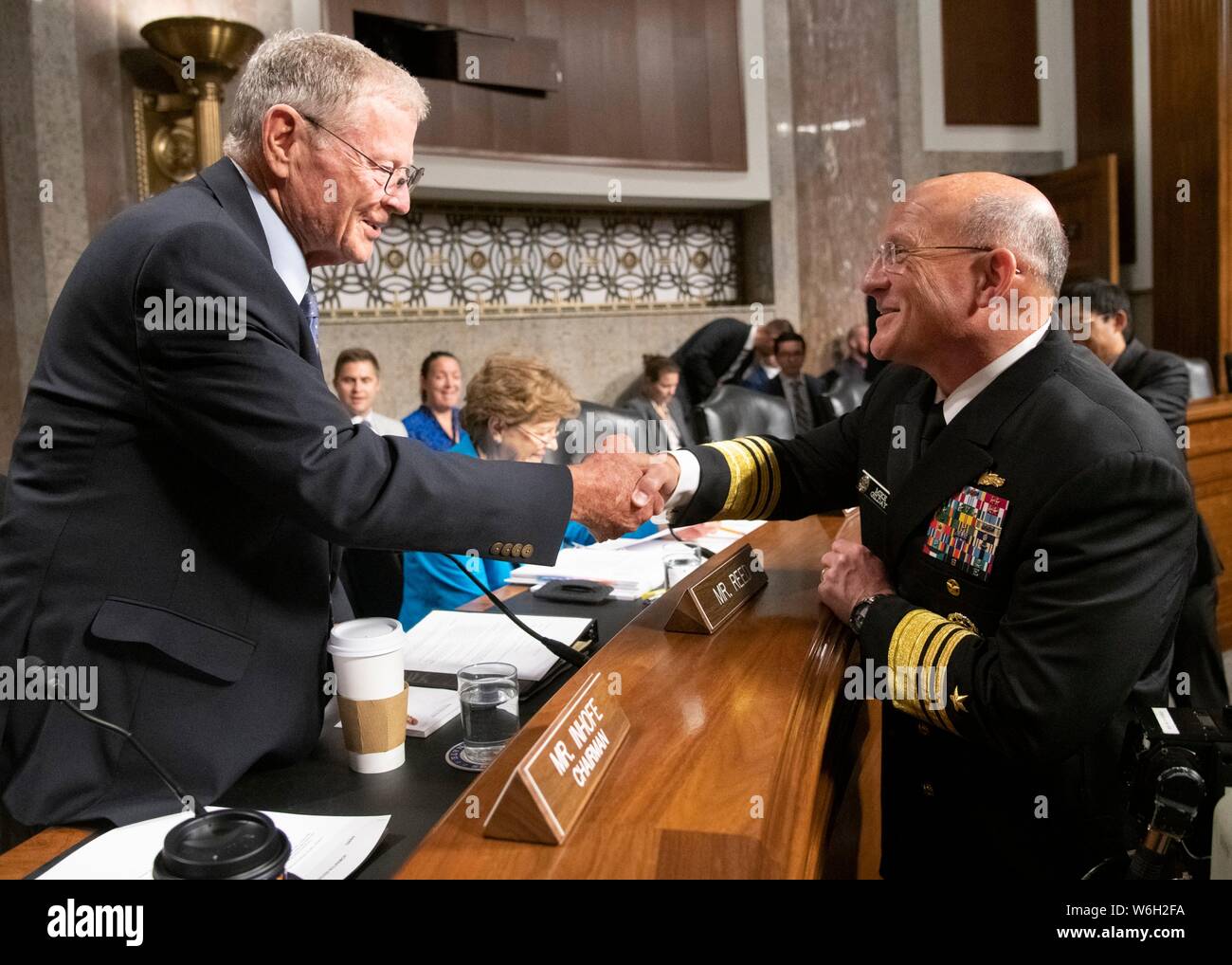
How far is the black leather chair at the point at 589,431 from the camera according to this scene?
3.79 meters

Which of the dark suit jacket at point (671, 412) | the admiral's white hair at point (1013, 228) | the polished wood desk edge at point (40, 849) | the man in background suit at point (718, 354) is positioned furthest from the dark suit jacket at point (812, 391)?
the polished wood desk edge at point (40, 849)

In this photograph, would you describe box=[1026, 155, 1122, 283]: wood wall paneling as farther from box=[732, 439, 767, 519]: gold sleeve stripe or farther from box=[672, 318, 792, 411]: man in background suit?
box=[732, 439, 767, 519]: gold sleeve stripe

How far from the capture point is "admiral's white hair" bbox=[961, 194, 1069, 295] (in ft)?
5.15

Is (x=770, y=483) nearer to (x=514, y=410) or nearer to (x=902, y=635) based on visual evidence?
(x=902, y=635)

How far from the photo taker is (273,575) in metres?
1.31

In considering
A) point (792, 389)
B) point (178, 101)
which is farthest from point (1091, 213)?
point (178, 101)

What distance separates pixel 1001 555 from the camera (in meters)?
1.46

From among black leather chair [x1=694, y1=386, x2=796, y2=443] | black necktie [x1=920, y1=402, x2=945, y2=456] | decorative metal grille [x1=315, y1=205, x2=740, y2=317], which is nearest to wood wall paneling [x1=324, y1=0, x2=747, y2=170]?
decorative metal grille [x1=315, y1=205, x2=740, y2=317]

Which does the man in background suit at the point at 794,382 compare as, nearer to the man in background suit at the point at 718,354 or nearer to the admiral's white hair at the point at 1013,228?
the man in background suit at the point at 718,354

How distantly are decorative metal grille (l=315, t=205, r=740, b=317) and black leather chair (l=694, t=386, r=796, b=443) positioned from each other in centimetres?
330

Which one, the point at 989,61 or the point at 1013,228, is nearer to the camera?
the point at 1013,228

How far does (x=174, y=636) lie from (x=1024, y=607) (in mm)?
1097
